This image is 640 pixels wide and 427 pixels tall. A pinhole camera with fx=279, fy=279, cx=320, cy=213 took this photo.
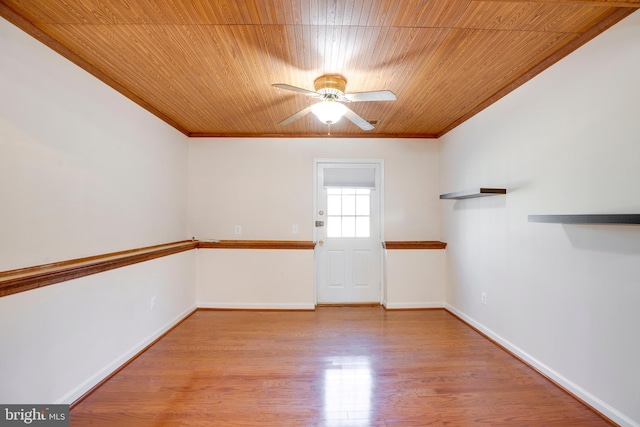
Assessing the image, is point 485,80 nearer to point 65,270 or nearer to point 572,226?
point 572,226

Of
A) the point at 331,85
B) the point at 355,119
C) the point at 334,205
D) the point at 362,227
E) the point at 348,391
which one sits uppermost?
the point at 331,85

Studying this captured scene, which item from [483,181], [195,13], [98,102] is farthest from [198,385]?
[483,181]

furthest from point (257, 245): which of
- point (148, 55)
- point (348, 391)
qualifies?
point (148, 55)

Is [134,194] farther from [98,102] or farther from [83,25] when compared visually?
[83,25]

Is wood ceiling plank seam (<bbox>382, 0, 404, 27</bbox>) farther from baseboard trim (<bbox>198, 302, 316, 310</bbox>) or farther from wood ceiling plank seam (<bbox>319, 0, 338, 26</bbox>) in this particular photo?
baseboard trim (<bbox>198, 302, 316, 310</bbox>)

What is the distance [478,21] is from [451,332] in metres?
2.78

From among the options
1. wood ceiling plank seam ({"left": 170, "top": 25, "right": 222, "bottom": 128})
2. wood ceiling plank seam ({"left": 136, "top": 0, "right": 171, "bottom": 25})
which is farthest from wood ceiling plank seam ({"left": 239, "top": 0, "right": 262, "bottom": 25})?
wood ceiling plank seam ({"left": 136, "top": 0, "right": 171, "bottom": 25})

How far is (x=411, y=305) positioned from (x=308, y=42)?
328 centimetres

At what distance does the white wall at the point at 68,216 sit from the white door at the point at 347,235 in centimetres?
202

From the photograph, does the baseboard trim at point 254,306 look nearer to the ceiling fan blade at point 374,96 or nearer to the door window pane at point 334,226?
the door window pane at point 334,226

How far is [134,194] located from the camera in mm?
2613

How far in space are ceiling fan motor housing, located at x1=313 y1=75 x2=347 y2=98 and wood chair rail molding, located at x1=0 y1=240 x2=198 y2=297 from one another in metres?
2.11

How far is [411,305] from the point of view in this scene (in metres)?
3.72

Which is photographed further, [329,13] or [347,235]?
[347,235]
